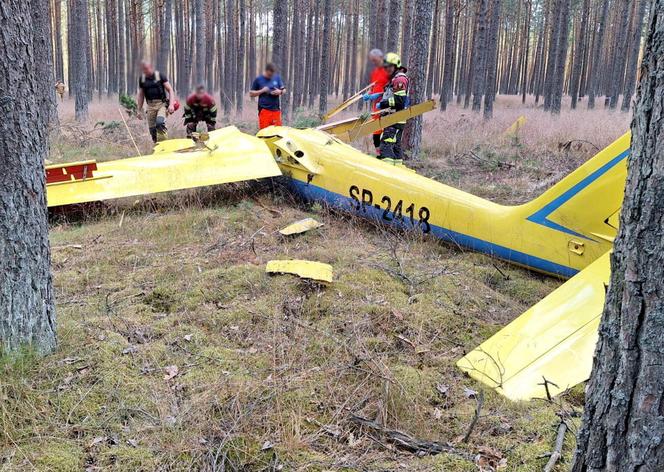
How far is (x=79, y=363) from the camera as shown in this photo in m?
3.35

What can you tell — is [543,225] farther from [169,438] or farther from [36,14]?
[36,14]

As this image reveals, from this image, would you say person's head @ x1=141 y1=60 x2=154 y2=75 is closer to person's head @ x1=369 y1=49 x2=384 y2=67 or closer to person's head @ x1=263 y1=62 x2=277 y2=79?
person's head @ x1=263 y1=62 x2=277 y2=79

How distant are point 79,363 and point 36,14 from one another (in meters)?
10.6

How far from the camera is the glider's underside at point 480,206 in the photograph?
3393 millimetres

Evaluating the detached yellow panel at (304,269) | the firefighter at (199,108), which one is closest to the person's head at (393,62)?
the firefighter at (199,108)

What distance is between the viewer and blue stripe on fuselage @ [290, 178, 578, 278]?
494 centimetres

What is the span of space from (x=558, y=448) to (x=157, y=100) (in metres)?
8.86

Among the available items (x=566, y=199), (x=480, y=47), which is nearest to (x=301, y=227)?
(x=566, y=199)

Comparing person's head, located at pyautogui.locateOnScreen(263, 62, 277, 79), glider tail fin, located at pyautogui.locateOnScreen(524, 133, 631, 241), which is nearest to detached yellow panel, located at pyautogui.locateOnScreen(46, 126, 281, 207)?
person's head, located at pyautogui.locateOnScreen(263, 62, 277, 79)

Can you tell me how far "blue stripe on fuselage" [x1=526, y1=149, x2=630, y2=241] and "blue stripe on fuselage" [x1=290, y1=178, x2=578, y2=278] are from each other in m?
0.36

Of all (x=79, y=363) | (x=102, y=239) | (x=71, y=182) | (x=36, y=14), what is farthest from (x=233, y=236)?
(x=36, y=14)

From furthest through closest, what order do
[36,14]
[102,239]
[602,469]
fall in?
[36,14]
[102,239]
[602,469]

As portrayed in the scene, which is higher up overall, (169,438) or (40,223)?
(40,223)

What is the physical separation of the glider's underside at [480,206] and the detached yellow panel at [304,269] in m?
1.51
